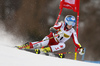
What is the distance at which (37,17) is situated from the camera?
677cm

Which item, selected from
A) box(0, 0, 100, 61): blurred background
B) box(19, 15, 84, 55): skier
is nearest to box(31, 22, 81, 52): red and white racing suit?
box(19, 15, 84, 55): skier

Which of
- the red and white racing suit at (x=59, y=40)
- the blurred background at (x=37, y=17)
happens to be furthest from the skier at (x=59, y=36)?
the blurred background at (x=37, y=17)

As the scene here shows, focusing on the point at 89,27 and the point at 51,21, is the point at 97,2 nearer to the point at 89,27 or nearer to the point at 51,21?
the point at 89,27

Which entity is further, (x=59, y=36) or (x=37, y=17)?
(x=37, y=17)

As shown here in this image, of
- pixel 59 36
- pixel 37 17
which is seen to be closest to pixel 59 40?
pixel 59 36

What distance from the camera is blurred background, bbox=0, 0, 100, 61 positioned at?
670 cm

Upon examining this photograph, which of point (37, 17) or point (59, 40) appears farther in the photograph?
point (37, 17)

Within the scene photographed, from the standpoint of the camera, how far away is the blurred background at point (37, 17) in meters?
6.70

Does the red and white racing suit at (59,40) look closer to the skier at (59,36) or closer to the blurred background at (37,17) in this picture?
the skier at (59,36)

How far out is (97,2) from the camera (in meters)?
6.70

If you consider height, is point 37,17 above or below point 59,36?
above

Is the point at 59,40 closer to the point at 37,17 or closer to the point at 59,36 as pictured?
the point at 59,36

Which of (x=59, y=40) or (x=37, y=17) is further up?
(x=37, y=17)

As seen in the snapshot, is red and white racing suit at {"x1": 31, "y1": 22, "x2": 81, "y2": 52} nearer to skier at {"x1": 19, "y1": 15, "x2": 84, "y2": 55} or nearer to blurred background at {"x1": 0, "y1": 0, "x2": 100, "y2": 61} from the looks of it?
skier at {"x1": 19, "y1": 15, "x2": 84, "y2": 55}
